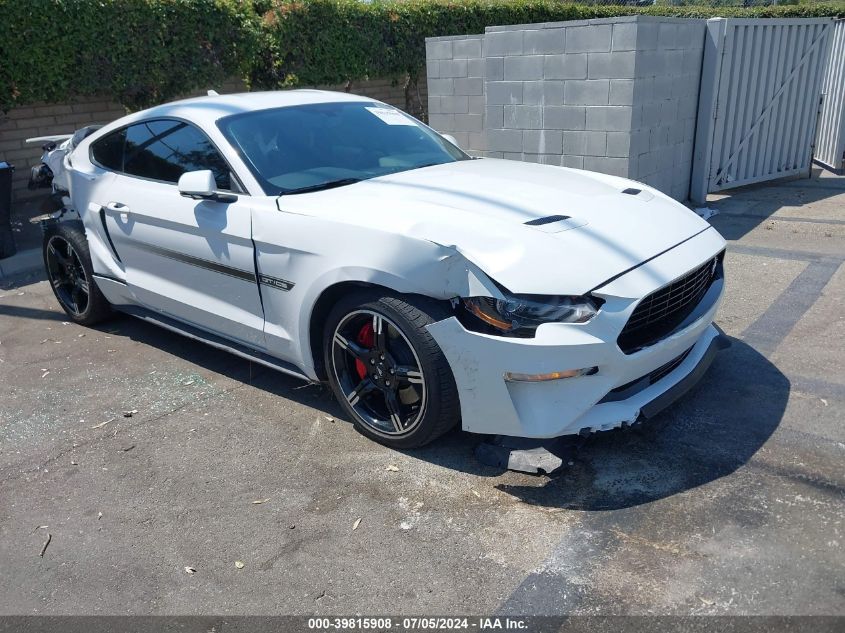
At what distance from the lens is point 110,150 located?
523 cm

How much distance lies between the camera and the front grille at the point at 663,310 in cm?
333

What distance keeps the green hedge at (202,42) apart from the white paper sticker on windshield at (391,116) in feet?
16.8

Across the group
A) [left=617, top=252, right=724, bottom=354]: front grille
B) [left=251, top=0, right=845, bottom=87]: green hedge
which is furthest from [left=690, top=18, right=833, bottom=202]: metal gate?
[left=251, top=0, right=845, bottom=87]: green hedge

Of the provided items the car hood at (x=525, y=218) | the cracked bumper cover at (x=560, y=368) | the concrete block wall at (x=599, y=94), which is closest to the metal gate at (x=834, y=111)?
the concrete block wall at (x=599, y=94)

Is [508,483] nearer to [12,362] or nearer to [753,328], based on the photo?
[753,328]

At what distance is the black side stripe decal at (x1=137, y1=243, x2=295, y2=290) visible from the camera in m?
3.88

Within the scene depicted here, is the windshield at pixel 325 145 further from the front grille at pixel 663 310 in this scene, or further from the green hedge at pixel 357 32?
the green hedge at pixel 357 32

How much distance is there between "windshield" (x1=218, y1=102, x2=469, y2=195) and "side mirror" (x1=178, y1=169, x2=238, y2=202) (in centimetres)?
21

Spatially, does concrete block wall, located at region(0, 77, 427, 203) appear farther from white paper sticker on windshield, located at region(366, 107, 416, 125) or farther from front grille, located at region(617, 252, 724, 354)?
front grille, located at region(617, 252, 724, 354)

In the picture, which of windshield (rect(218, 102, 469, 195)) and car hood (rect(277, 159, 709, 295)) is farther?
windshield (rect(218, 102, 469, 195))

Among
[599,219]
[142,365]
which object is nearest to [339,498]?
[599,219]

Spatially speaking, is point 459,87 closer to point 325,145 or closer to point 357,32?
point 357,32

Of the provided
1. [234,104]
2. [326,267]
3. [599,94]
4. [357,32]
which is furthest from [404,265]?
[357,32]

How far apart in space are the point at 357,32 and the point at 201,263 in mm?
8698
